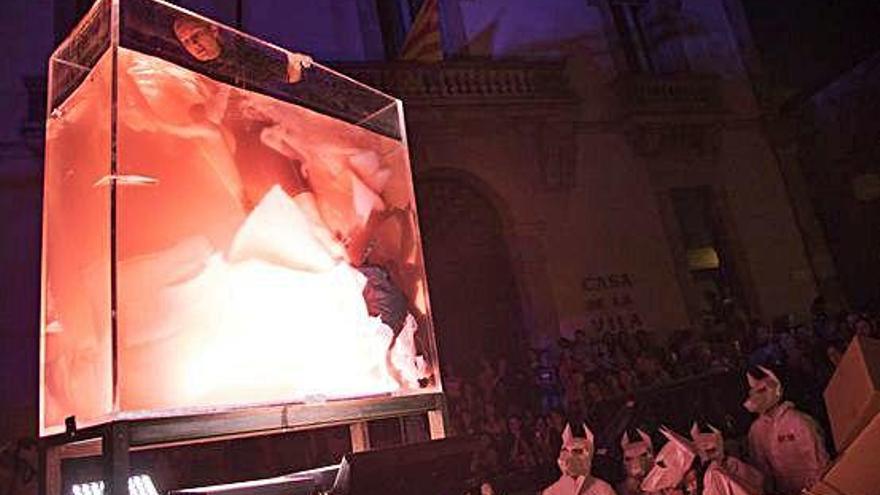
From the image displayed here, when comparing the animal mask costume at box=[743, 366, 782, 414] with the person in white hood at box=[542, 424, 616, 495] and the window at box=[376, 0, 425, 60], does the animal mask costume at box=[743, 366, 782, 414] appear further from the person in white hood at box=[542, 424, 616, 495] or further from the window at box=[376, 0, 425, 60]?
the window at box=[376, 0, 425, 60]

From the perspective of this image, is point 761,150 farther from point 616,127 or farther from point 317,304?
point 317,304

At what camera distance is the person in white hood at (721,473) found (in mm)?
5062

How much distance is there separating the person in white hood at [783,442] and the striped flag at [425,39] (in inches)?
224

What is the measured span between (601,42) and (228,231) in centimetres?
1484

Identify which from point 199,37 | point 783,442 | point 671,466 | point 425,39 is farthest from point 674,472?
point 425,39

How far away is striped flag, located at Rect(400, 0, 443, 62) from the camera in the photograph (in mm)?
8719

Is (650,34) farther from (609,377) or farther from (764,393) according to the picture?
(764,393)

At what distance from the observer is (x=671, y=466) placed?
5402 millimetres

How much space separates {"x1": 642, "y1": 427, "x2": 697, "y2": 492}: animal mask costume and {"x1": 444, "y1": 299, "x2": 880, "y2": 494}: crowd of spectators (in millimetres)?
1948

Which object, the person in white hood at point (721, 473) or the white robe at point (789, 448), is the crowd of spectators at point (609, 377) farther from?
the person in white hood at point (721, 473)

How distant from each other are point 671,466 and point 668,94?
1162 cm

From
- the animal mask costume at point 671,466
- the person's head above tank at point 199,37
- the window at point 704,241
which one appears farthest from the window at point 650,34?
the person's head above tank at point 199,37

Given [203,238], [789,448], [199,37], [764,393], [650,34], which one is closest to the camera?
[203,238]

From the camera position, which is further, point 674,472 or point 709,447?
point 709,447
